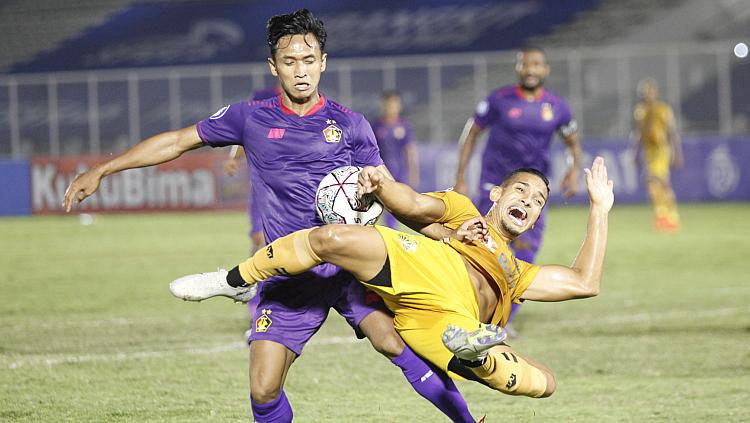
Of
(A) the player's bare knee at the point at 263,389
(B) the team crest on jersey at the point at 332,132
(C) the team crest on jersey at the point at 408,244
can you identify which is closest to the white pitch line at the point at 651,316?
(B) the team crest on jersey at the point at 332,132

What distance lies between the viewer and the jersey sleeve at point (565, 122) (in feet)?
32.7

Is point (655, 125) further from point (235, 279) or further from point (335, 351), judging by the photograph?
point (235, 279)

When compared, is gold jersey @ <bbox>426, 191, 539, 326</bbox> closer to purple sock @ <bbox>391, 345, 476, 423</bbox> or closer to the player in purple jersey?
purple sock @ <bbox>391, 345, 476, 423</bbox>

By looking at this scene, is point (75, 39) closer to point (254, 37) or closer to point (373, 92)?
point (254, 37)

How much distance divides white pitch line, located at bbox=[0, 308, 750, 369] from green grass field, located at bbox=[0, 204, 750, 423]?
0.8 inches

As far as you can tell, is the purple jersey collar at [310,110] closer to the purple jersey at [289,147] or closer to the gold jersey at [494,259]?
the purple jersey at [289,147]

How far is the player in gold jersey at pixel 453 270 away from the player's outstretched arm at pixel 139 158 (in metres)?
0.65

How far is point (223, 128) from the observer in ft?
17.9

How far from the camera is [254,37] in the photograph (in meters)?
36.8

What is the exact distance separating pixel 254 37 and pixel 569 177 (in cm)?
2781

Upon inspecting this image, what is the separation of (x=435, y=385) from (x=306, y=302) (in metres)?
0.71

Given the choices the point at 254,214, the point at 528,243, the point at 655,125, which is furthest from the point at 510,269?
the point at 655,125

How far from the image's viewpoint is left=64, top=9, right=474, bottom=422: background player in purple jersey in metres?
5.31

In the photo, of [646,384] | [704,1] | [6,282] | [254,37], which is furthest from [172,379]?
[254,37]
